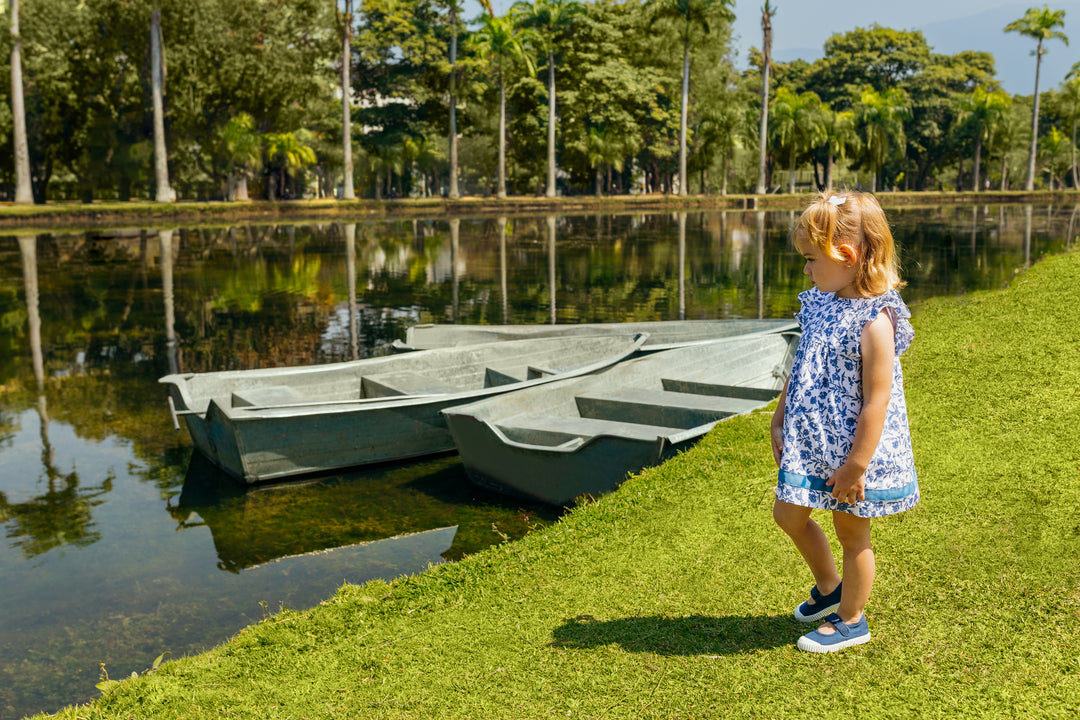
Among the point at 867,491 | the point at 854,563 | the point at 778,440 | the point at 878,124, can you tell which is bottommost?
the point at 854,563

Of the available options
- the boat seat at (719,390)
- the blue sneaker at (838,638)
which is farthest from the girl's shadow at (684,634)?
the boat seat at (719,390)

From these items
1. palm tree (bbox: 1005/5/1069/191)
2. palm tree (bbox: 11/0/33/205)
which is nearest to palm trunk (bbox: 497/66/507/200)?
palm tree (bbox: 11/0/33/205)

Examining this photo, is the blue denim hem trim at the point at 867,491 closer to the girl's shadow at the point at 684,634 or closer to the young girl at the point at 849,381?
the young girl at the point at 849,381

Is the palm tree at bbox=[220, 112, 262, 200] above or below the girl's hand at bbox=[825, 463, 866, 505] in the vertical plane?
above

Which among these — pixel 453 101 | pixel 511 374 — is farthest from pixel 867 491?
pixel 453 101

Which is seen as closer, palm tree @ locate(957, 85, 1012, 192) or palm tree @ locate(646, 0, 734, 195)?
palm tree @ locate(646, 0, 734, 195)

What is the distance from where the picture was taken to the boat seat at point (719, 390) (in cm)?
888

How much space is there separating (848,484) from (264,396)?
261 inches

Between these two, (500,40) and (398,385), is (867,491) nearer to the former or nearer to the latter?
(398,385)

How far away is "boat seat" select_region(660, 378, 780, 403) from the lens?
349 inches

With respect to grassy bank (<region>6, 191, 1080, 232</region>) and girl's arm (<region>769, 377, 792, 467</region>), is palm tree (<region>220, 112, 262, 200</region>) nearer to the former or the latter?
grassy bank (<region>6, 191, 1080, 232</region>)

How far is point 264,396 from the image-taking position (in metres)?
8.78

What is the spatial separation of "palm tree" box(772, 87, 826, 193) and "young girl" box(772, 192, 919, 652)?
6873cm

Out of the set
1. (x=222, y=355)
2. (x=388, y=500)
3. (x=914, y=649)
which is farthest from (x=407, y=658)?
(x=222, y=355)
